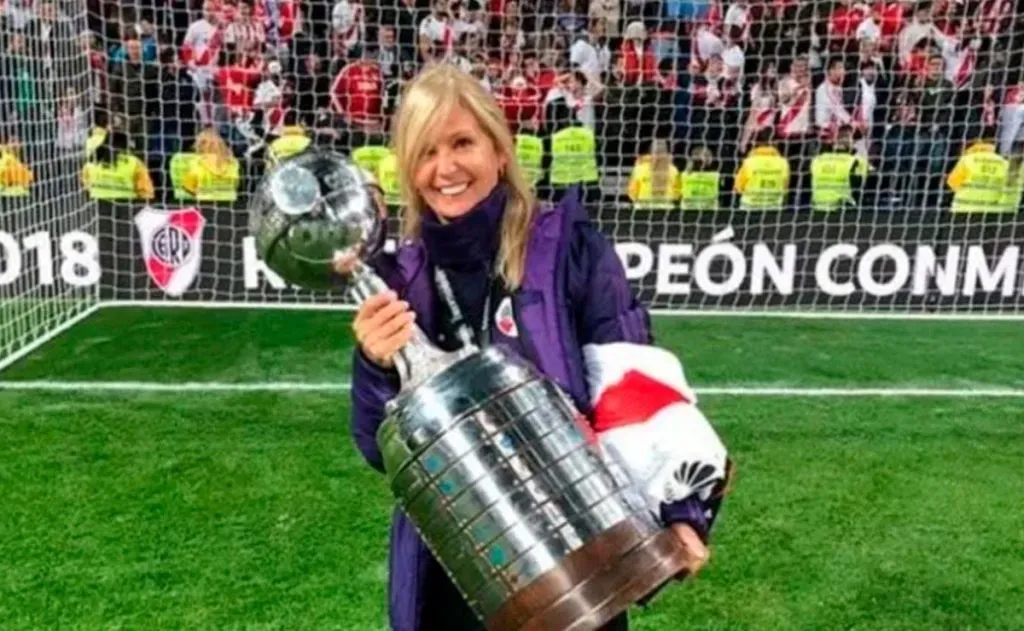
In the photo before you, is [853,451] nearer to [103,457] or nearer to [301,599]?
[301,599]

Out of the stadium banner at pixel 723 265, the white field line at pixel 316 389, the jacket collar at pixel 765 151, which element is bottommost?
the white field line at pixel 316 389

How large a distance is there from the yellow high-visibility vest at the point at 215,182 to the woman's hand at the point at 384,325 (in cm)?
447

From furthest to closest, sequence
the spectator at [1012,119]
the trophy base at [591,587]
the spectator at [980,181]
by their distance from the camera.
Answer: the spectator at [1012,119]
the spectator at [980,181]
the trophy base at [591,587]

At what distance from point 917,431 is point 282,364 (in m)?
2.33

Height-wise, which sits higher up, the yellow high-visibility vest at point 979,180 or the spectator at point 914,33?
the spectator at point 914,33

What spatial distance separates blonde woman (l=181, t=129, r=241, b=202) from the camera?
554cm

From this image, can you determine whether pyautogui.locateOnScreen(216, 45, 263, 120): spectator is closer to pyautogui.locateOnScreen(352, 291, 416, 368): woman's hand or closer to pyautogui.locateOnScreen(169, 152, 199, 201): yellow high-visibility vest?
pyautogui.locateOnScreen(169, 152, 199, 201): yellow high-visibility vest

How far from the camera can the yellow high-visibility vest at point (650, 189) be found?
19.3 feet

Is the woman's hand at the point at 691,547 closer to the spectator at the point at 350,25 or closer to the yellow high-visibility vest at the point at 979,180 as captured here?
the yellow high-visibility vest at the point at 979,180

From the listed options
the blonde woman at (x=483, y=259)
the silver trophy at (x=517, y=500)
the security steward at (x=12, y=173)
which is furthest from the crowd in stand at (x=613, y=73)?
the silver trophy at (x=517, y=500)

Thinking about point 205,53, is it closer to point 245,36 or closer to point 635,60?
point 245,36

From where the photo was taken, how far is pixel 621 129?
6289 mm

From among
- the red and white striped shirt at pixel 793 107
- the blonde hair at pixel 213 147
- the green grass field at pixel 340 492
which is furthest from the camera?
the red and white striped shirt at pixel 793 107

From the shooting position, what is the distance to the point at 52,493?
3.31 m
